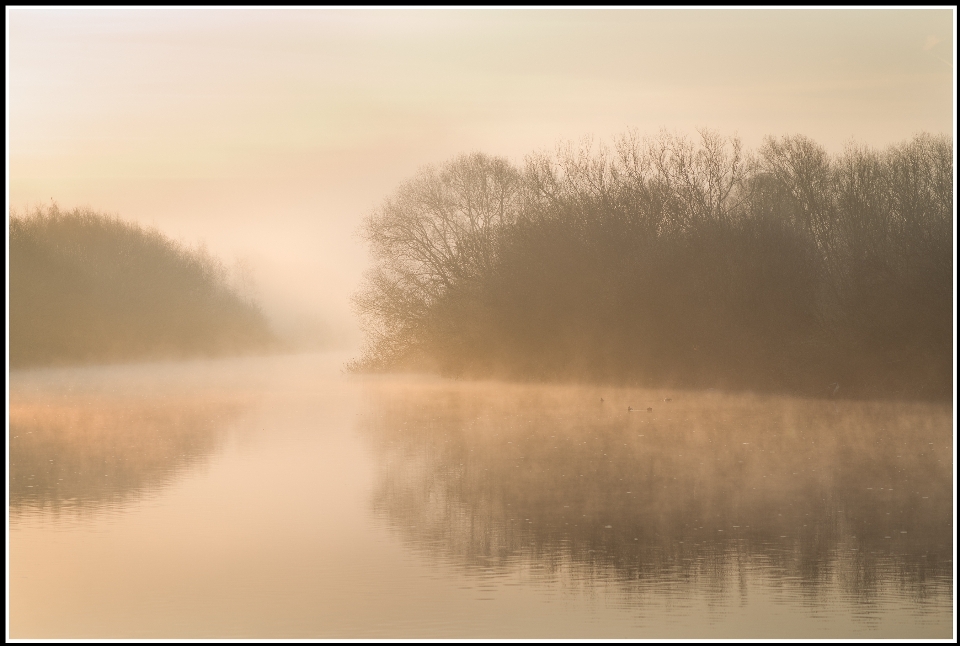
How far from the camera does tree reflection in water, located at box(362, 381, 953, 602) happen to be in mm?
8078

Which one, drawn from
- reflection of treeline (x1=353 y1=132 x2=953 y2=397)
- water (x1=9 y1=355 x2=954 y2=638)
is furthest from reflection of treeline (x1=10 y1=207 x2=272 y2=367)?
water (x1=9 y1=355 x2=954 y2=638)

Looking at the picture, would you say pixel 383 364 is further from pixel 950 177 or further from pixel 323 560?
pixel 323 560

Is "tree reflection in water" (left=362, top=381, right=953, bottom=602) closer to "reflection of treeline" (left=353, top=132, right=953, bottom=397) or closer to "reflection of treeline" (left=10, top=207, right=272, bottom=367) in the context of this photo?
"reflection of treeline" (left=353, top=132, right=953, bottom=397)

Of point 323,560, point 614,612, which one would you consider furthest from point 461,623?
point 323,560

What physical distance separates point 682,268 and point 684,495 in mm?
16417

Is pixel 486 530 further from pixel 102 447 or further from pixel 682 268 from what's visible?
pixel 682 268

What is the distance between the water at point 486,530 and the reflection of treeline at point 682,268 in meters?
5.50

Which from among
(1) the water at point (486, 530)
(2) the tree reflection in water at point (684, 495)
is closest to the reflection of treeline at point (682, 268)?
(2) the tree reflection in water at point (684, 495)

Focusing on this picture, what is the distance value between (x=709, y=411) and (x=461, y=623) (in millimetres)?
15120

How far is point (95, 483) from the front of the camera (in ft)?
40.0

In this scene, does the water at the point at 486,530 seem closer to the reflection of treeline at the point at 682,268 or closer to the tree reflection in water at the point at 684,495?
the tree reflection in water at the point at 684,495

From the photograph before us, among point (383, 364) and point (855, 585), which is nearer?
point (855, 585)

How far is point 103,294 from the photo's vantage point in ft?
171

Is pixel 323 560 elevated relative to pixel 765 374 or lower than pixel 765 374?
lower
